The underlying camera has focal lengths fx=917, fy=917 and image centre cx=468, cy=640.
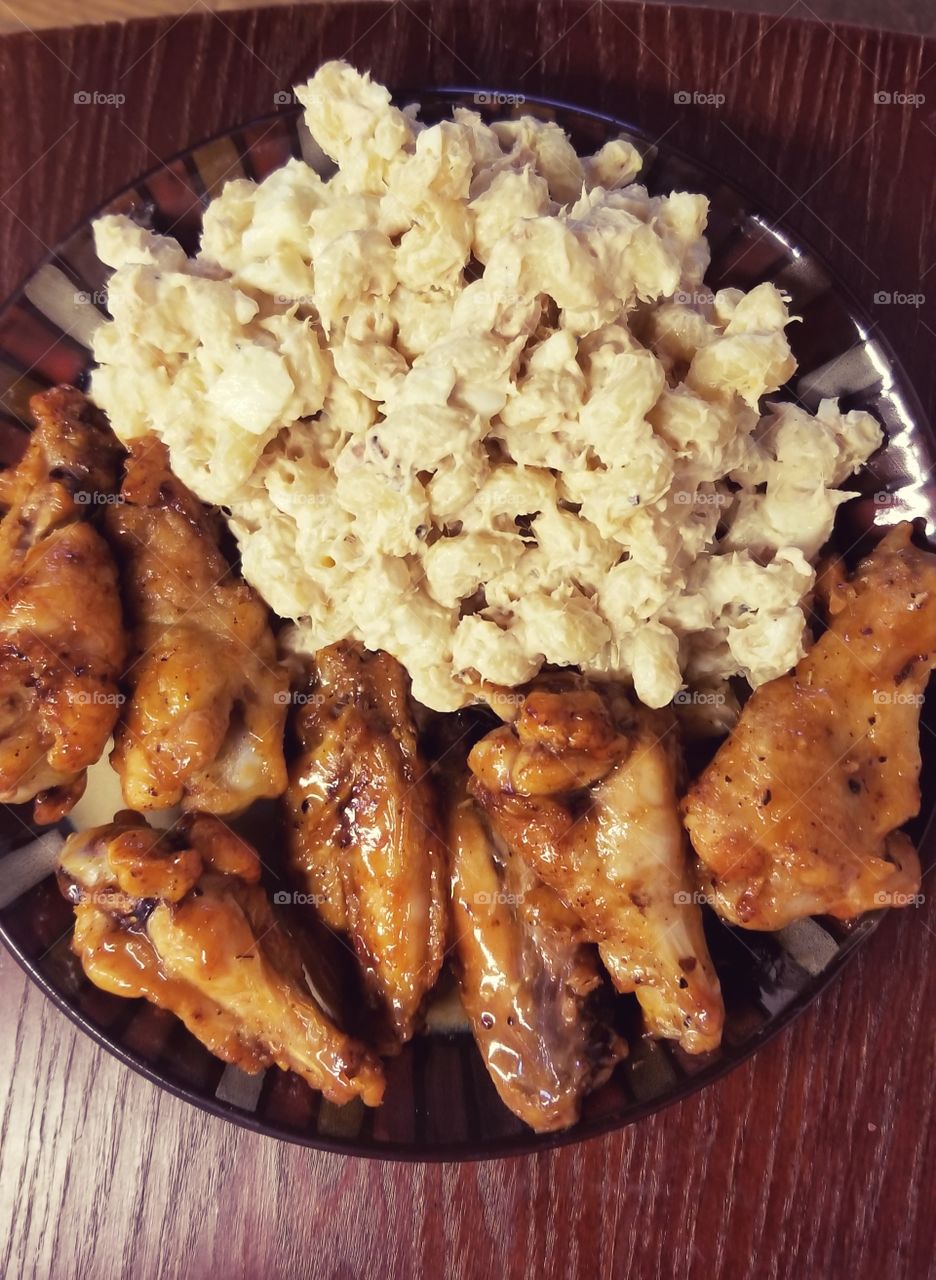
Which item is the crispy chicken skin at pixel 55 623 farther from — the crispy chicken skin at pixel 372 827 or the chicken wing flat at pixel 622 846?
the chicken wing flat at pixel 622 846

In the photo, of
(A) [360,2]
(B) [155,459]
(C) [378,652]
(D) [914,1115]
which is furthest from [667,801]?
(A) [360,2]

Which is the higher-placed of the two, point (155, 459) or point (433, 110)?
point (433, 110)

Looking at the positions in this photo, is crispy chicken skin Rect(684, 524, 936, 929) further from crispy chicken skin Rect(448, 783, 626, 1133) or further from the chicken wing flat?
crispy chicken skin Rect(448, 783, 626, 1133)

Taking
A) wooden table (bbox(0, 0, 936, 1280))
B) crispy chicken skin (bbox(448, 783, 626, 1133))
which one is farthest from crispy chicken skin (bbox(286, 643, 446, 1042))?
wooden table (bbox(0, 0, 936, 1280))

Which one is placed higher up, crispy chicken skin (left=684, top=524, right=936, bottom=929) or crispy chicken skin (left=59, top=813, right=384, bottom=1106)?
crispy chicken skin (left=684, top=524, right=936, bottom=929)

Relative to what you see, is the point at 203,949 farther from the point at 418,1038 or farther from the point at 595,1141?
the point at 595,1141

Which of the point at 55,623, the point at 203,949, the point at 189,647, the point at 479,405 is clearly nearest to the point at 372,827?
the point at 203,949

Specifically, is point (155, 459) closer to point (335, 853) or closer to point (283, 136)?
point (283, 136)
